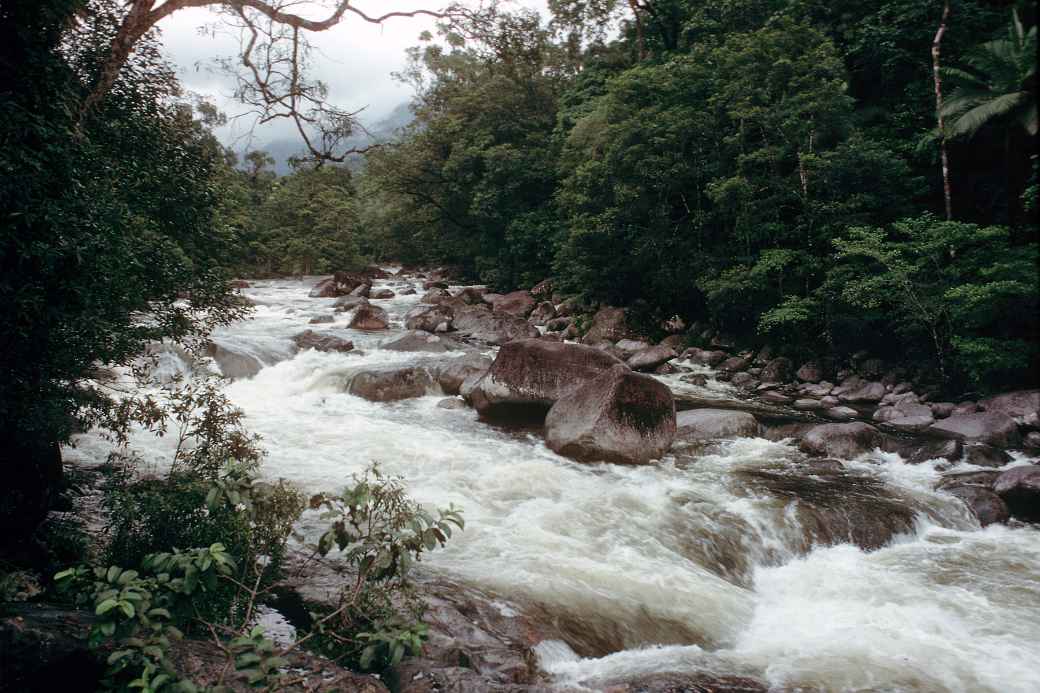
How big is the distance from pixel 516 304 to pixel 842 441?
17417 mm

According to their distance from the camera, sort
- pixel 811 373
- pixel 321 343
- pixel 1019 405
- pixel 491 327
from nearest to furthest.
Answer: pixel 1019 405 < pixel 811 373 < pixel 321 343 < pixel 491 327

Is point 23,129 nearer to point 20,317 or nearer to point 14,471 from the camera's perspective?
point 20,317

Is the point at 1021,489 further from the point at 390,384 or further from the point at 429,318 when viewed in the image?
the point at 429,318

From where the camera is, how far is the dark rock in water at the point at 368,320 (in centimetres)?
2178

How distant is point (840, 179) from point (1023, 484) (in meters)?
8.96

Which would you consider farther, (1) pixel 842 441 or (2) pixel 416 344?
(2) pixel 416 344

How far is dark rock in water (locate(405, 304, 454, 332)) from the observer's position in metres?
22.8

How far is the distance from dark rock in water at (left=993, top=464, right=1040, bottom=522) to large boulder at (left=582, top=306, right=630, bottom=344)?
1178cm

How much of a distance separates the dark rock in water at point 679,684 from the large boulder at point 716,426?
6.39m

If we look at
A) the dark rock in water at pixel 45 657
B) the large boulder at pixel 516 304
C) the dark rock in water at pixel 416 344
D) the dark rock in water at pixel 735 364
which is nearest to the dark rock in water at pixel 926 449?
the dark rock in water at pixel 735 364

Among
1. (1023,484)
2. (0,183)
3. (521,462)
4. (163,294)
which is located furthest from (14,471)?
(1023,484)

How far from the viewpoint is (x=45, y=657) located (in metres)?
3.27

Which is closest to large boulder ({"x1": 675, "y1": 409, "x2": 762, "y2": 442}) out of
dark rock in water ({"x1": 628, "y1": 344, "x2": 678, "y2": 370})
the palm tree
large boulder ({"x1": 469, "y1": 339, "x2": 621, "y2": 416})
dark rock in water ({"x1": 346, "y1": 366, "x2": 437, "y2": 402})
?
large boulder ({"x1": 469, "y1": 339, "x2": 621, "y2": 416})

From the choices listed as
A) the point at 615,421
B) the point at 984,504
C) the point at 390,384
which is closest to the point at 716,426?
the point at 615,421
